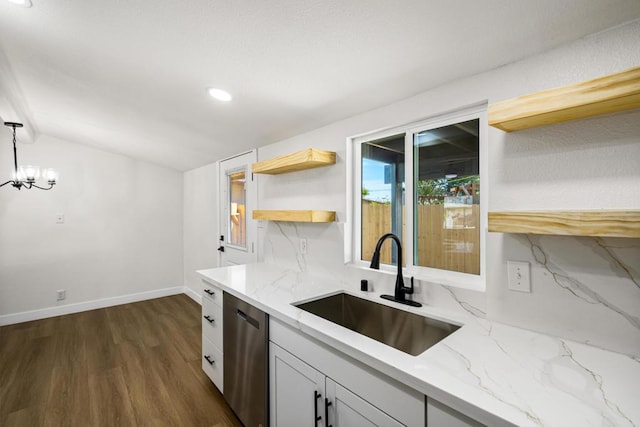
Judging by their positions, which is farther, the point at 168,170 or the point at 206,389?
the point at 168,170

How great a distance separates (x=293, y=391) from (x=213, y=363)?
3.52 feet

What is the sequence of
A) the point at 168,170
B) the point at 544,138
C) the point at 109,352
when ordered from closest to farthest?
the point at 544,138, the point at 109,352, the point at 168,170

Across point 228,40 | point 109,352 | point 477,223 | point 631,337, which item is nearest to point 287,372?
point 477,223

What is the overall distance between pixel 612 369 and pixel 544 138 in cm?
82

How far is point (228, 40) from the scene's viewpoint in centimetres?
138

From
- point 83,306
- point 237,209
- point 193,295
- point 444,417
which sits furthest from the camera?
point 193,295

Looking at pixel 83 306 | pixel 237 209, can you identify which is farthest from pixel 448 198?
pixel 83 306

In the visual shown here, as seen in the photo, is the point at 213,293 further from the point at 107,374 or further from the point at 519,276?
the point at 519,276

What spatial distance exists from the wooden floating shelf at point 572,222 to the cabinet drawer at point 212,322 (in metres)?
1.83

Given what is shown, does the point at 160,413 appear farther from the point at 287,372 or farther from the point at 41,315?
the point at 41,315

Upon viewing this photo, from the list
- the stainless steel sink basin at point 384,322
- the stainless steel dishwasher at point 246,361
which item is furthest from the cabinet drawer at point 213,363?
the stainless steel sink basin at point 384,322

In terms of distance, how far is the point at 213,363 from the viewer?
7.20 ft

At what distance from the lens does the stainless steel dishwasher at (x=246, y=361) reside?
1602mm

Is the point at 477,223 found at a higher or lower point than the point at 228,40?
lower
